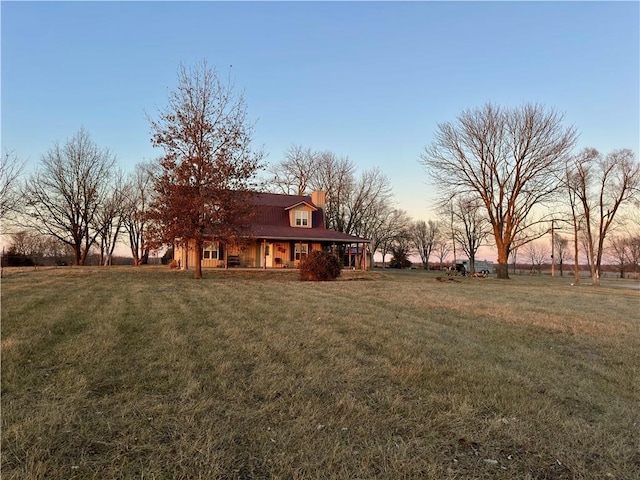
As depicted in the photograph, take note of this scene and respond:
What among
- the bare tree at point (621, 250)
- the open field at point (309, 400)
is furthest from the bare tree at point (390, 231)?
the open field at point (309, 400)

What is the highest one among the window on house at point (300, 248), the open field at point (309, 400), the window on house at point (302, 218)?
the window on house at point (302, 218)

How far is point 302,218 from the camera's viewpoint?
3183 cm

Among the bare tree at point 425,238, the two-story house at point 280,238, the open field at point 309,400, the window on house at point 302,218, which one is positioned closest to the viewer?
the open field at point 309,400

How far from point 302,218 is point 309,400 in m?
28.4

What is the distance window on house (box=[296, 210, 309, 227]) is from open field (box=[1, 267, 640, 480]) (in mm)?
24448

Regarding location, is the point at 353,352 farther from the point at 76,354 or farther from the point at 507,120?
the point at 507,120

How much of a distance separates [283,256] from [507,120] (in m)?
18.4

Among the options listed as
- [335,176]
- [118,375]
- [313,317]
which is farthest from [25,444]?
[335,176]

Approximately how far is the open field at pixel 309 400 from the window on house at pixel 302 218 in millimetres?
24448

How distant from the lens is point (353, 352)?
533cm

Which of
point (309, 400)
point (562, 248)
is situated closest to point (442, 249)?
point (562, 248)

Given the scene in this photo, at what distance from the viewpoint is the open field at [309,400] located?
261 cm

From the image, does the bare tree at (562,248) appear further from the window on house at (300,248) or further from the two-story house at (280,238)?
the window on house at (300,248)

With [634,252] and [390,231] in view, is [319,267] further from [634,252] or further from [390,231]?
[634,252]
